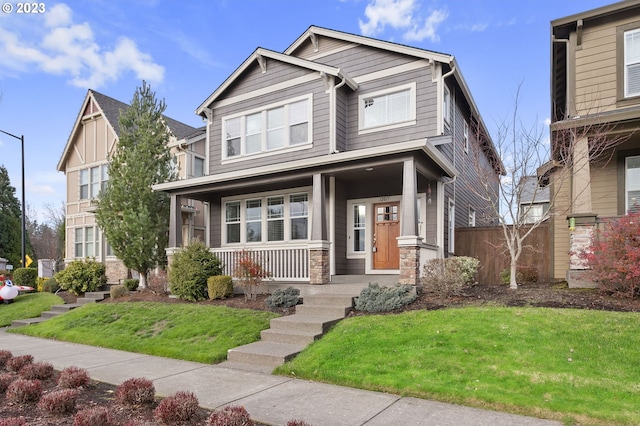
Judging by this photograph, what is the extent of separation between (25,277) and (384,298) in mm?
16740

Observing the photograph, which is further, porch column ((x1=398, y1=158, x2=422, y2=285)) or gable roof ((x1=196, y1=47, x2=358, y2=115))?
gable roof ((x1=196, y1=47, x2=358, y2=115))

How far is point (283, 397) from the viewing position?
16.1 ft

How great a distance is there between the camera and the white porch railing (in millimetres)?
11031

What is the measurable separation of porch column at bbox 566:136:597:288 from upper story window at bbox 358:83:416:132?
4.12 m

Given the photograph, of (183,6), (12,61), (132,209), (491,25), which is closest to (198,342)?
(132,209)

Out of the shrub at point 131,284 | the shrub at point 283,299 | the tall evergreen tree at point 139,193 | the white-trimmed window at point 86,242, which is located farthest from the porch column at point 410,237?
the white-trimmed window at point 86,242

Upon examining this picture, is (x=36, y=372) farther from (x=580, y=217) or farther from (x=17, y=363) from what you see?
(x=580, y=217)

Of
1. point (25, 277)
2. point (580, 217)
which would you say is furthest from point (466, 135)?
point (25, 277)

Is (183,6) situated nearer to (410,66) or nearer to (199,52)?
(199,52)

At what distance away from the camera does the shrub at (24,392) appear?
4.54 metres

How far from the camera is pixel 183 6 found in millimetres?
12617

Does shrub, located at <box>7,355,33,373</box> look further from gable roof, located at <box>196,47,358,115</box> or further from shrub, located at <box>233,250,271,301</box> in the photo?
gable roof, located at <box>196,47,358,115</box>

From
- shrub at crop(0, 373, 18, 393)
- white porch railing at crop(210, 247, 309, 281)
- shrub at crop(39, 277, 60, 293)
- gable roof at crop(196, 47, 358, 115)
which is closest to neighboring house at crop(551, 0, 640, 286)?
gable roof at crop(196, 47, 358, 115)

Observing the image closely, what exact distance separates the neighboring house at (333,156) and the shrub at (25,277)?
9421 millimetres
